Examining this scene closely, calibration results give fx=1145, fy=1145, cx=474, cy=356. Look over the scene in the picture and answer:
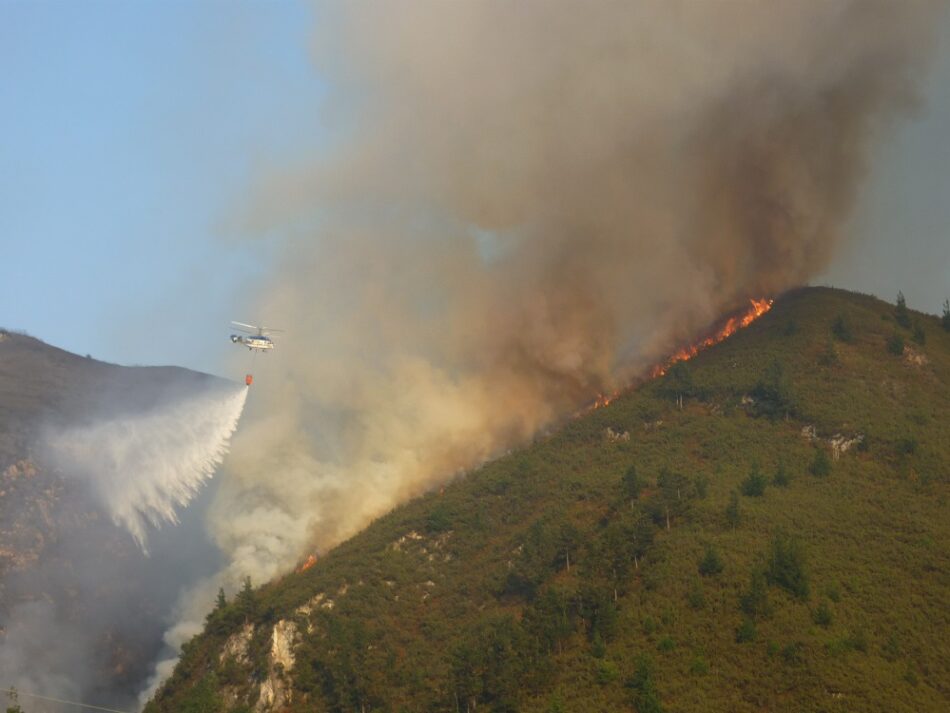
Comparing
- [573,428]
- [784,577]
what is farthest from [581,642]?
[573,428]

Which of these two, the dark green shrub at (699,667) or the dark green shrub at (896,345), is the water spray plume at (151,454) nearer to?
the dark green shrub at (699,667)

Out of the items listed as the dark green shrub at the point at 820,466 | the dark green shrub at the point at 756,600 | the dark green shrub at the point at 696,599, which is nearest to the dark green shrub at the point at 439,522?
the dark green shrub at the point at 696,599

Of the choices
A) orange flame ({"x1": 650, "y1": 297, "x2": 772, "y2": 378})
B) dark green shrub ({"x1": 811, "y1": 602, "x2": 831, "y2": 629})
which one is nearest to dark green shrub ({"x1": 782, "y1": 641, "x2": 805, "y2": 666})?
dark green shrub ({"x1": 811, "y1": 602, "x2": 831, "y2": 629})

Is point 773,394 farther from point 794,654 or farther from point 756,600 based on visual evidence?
point 794,654

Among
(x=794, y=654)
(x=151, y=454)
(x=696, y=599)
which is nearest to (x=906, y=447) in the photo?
(x=696, y=599)

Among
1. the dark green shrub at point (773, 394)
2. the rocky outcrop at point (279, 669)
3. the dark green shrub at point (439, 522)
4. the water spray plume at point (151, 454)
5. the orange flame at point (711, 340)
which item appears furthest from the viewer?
the orange flame at point (711, 340)

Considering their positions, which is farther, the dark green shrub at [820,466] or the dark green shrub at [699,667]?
the dark green shrub at [820,466]
